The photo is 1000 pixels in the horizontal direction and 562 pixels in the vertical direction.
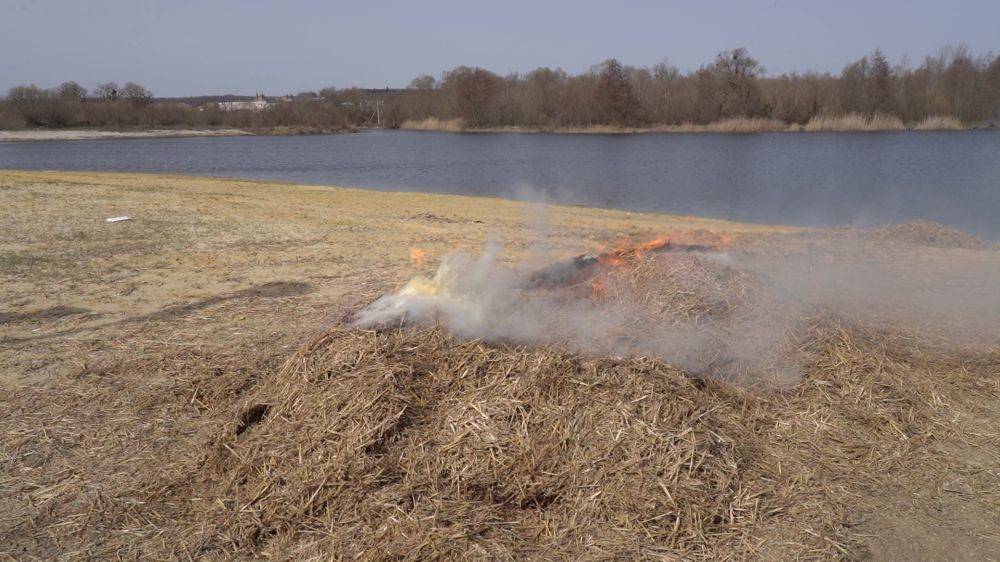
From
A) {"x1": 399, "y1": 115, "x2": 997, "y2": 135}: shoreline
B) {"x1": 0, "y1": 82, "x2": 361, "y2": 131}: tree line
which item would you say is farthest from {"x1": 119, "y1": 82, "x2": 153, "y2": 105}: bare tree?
{"x1": 399, "y1": 115, "x2": 997, "y2": 135}: shoreline

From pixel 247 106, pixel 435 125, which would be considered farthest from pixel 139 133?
pixel 247 106

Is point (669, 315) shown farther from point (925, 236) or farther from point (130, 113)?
point (130, 113)

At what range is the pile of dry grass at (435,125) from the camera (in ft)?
278

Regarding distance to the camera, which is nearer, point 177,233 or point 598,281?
point 598,281

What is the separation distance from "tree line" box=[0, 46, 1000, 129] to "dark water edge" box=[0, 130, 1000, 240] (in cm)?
778

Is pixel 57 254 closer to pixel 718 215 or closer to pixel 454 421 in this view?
pixel 454 421

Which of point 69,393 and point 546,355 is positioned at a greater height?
point 546,355

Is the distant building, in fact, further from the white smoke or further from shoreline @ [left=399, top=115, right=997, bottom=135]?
the white smoke

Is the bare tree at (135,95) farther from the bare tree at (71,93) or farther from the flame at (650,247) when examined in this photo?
the flame at (650,247)

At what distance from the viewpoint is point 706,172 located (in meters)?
31.5

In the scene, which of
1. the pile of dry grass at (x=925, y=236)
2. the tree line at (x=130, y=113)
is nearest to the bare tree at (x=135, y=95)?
the tree line at (x=130, y=113)

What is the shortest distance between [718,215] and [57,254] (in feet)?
52.1

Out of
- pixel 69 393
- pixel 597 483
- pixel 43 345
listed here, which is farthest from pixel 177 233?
pixel 597 483

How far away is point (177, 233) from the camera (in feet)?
35.8
